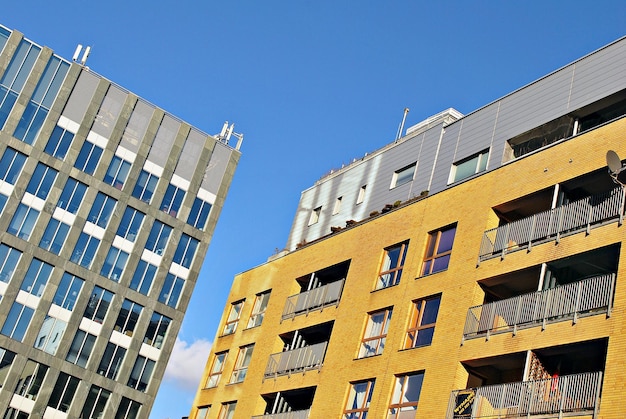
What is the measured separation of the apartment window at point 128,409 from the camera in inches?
2365

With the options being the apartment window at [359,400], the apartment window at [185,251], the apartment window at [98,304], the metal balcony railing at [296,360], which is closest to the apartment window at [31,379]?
the apartment window at [98,304]

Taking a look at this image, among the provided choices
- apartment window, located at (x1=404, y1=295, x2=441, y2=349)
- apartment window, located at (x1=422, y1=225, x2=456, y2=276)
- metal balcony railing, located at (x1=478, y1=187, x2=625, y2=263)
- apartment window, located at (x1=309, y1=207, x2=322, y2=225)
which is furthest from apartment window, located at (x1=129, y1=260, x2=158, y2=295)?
metal balcony railing, located at (x1=478, y1=187, x2=625, y2=263)

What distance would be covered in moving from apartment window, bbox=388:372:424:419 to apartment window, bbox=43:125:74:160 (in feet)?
124

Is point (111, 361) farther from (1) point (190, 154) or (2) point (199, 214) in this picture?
(1) point (190, 154)

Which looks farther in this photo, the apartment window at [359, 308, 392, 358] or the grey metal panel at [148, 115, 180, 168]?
the grey metal panel at [148, 115, 180, 168]

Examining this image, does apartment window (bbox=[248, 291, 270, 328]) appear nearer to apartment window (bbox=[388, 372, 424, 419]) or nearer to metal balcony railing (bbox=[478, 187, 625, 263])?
apartment window (bbox=[388, 372, 424, 419])

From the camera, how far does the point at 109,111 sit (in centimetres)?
6350

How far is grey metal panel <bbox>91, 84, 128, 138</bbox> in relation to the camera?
62781 mm

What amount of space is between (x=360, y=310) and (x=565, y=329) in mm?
11228

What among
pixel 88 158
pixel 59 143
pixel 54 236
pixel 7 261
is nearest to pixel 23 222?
pixel 54 236

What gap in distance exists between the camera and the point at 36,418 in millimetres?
56000

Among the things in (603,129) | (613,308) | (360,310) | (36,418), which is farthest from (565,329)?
(36,418)

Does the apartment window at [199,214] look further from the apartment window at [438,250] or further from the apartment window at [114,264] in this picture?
the apartment window at [438,250]

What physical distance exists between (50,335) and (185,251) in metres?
12.1
